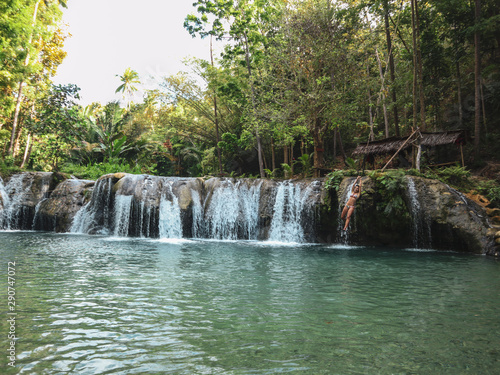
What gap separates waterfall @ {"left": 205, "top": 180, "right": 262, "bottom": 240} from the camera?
1583 centimetres

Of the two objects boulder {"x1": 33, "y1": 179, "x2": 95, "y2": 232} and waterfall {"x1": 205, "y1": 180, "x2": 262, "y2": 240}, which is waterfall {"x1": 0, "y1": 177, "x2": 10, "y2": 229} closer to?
boulder {"x1": 33, "y1": 179, "x2": 95, "y2": 232}

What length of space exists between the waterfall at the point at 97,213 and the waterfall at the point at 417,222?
515 inches

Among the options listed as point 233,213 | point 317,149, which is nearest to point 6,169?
point 233,213

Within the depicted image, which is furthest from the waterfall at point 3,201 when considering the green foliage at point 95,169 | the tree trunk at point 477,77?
the tree trunk at point 477,77

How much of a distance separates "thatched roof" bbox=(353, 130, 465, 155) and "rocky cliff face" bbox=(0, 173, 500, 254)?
4732 millimetres

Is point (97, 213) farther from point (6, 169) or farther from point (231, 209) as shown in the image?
point (231, 209)

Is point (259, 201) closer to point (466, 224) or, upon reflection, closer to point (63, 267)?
point (466, 224)

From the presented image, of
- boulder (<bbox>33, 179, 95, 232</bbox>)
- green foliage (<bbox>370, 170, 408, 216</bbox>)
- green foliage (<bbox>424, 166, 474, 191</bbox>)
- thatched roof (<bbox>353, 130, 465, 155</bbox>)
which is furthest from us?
boulder (<bbox>33, 179, 95, 232</bbox>)

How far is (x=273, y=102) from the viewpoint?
21.8 m

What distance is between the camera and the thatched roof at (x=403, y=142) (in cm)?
1639

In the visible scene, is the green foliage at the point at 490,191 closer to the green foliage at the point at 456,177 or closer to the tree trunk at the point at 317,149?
the green foliage at the point at 456,177

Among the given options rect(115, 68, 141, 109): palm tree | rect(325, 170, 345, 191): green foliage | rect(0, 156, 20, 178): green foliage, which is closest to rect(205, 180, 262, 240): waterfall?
rect(325, 170, 345, 191): green foliage

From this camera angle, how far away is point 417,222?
12.7 m

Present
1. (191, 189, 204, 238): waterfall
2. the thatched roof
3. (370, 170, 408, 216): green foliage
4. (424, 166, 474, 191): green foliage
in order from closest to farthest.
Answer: (370, 170, 408, 216): green foliage → (424, 166, 474, 191): green foliage → (191, 189, 204, 238): waterfall → the thatched roof
